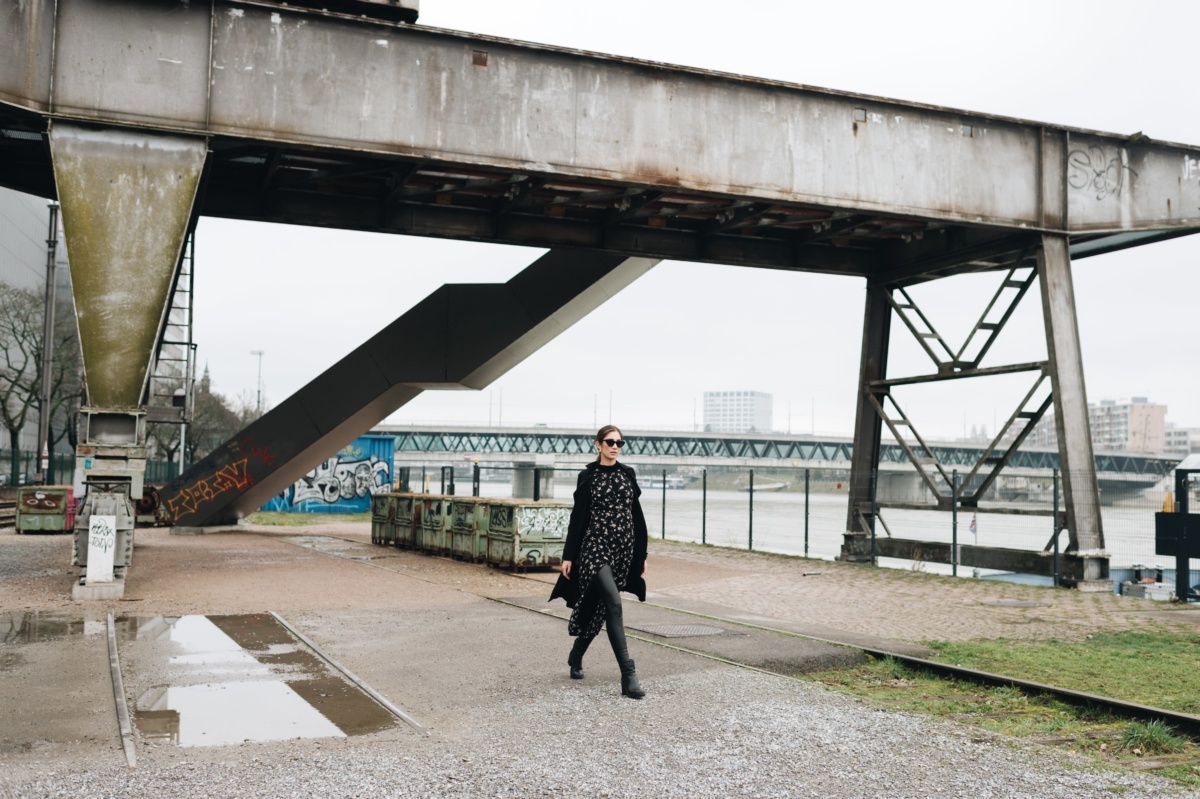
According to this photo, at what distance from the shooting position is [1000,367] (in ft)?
58.6

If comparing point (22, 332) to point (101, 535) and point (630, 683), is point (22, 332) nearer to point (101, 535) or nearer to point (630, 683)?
point (101, 535)

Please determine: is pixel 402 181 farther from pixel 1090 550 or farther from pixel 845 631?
pixel 1090 550

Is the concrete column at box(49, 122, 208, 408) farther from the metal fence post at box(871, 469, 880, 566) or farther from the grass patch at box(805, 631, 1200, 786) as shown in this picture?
the metal fence post at box(871, 469, 880, 566)

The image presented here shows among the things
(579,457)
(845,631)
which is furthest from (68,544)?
(579,457)

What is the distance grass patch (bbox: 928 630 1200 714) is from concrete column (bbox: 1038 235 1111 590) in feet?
17.1

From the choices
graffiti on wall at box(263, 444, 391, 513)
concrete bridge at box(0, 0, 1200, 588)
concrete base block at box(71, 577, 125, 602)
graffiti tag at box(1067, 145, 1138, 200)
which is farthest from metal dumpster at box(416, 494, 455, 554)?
graffiti on wall at box(263, 444, 391, 513)

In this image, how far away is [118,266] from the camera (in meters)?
12.8

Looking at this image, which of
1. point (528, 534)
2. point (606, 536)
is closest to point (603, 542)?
point (606, 536)

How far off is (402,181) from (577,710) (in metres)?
10.2

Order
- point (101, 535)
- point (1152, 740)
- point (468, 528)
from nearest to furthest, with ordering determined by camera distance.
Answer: point (1152, 740)
point (101, 535)
point (468, 528)

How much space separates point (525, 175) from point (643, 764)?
1040 centimetres

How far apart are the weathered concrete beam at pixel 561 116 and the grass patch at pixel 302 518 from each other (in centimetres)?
2035

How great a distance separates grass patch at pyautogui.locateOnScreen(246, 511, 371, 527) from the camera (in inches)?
1288

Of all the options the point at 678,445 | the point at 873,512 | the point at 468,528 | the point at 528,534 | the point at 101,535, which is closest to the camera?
the point at 101,535
